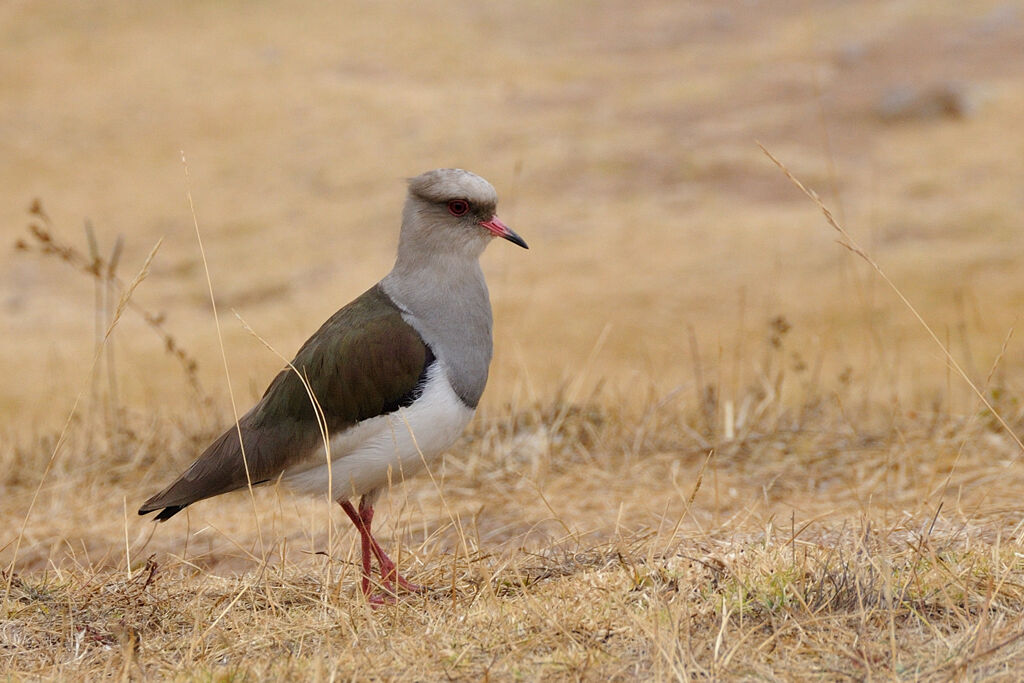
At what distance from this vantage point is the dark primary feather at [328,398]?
359cm

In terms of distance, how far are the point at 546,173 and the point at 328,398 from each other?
1023 cm

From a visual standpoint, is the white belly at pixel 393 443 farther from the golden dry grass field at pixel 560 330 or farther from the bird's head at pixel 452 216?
the bird's head at pixel 452 216

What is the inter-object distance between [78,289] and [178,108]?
4696mm

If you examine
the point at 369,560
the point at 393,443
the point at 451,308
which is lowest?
the point at 369,560

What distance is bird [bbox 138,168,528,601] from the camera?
11.7 feet

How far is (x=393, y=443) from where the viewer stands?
3537mm

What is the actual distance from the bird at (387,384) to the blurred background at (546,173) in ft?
6.14

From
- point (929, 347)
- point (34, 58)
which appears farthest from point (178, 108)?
point (929, 347)

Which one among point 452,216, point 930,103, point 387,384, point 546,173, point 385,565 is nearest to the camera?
point 385,565

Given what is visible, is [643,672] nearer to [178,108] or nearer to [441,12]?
[178,108]

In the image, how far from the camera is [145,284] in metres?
12.2

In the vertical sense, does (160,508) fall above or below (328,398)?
below

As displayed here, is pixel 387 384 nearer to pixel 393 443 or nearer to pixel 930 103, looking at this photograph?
pixel 393 443

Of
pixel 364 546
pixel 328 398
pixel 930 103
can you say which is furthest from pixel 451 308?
pixel 930 103
